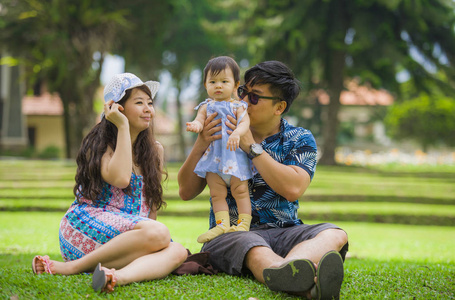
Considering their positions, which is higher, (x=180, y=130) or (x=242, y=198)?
(x=180, y=130)

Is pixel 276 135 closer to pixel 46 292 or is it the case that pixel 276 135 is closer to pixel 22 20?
pixel 46 292

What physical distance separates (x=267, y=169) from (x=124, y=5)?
17993 millimetres

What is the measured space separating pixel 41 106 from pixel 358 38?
1992 cm

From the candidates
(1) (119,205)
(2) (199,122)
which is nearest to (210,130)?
(2) (199,122)

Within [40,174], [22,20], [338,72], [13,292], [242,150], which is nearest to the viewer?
[13,292]

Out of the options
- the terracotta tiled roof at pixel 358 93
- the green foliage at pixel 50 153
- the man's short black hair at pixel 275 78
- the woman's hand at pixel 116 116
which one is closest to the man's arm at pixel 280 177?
the man's short black hair at pixel 275 78

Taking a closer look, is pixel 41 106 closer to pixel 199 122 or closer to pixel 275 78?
pixel 199 122

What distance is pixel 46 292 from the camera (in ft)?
7.90

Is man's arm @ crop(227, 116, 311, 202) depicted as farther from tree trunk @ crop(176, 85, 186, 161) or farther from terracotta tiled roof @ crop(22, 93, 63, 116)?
tree trunk @ crop(176, 85, 186, 161)

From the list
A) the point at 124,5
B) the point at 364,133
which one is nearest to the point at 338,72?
the point at 124,5

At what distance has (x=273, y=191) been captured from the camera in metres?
3.22

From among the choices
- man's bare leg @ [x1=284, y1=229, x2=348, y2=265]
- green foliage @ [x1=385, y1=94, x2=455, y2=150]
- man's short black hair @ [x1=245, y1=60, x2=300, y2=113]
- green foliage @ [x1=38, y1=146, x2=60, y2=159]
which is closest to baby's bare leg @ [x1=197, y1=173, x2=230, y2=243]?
man's bare leg @ [x1=284, y1=229, x2=348, y2=265]

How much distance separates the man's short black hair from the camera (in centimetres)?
325

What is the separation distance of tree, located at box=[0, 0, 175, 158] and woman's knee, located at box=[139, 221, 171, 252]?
14.5m
